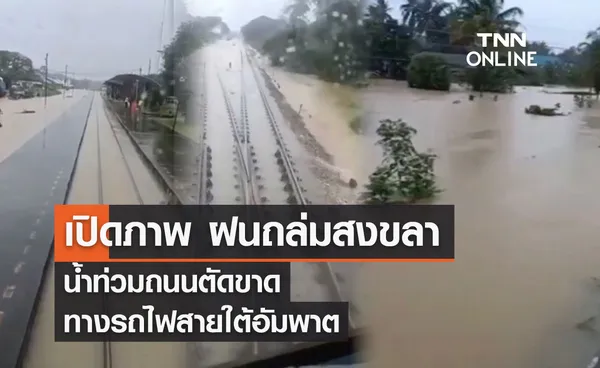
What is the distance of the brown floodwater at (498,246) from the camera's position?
6.02ft

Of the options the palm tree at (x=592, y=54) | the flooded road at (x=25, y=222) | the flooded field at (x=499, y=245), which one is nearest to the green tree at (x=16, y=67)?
the flooded road at (x=25, y=222)

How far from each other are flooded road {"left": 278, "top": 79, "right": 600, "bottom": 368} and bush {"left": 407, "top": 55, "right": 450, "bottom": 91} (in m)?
0.03

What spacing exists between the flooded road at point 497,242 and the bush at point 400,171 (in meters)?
0.03

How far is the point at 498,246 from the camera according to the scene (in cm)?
188

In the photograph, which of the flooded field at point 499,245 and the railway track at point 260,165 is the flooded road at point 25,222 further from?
the flooded field at point 499,245

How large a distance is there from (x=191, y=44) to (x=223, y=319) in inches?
30.8

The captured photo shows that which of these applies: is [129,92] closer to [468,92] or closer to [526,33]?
[468,92]

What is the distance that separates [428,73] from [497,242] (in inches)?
22.0

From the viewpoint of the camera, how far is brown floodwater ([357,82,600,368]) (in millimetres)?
1836

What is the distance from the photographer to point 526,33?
1884mm

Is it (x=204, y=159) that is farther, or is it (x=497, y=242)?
(x=497, y=242)

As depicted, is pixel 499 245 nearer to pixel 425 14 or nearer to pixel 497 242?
pixel 497 242

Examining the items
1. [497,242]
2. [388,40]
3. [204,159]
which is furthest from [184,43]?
[497,242]

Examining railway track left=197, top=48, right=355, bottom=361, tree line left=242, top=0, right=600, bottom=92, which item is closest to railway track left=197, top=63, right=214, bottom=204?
railway track left=197, top=48, right=355, bottom=361
